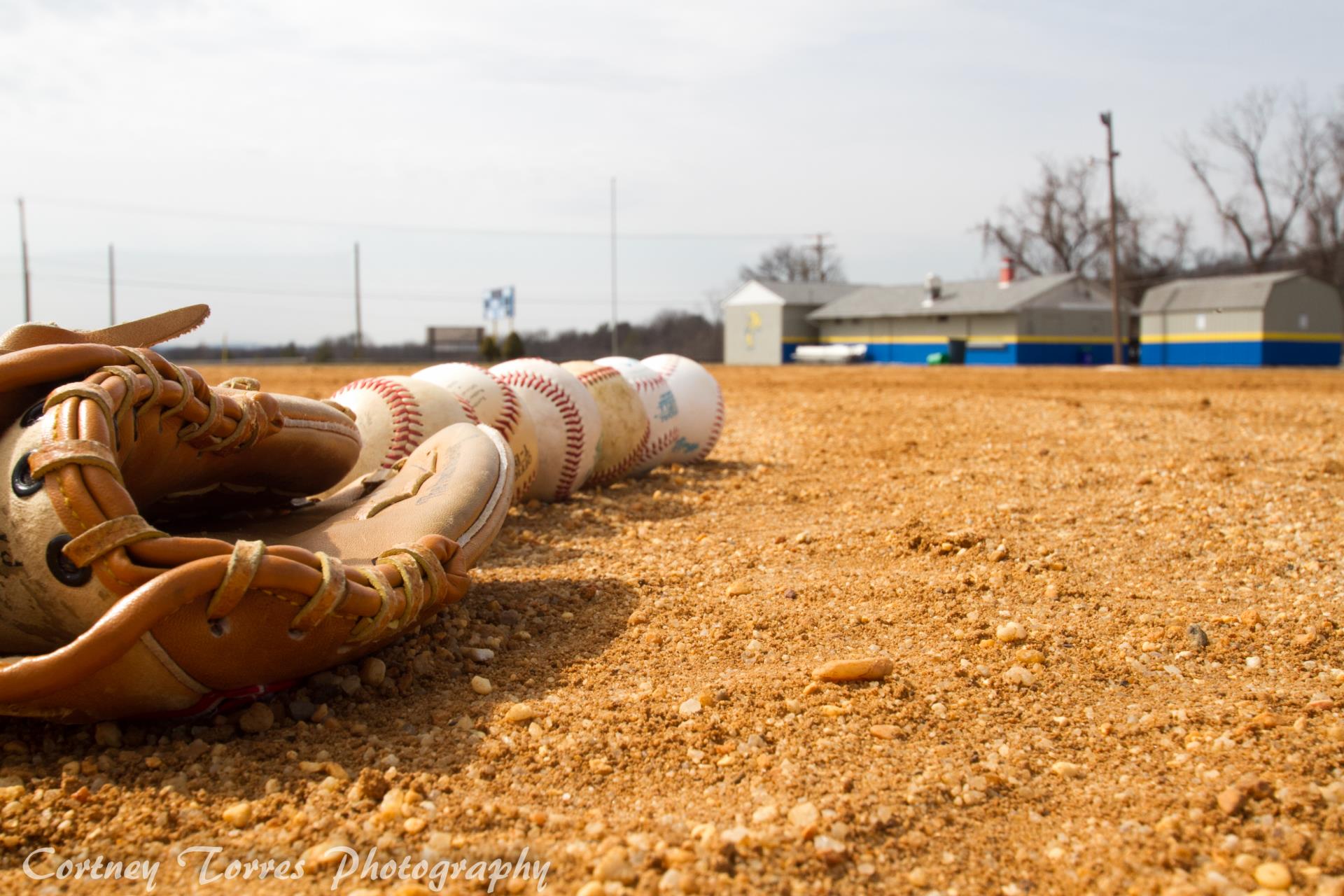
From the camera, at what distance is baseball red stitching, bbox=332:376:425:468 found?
4465mm

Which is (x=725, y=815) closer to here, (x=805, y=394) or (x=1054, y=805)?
(x=1054, y=805)

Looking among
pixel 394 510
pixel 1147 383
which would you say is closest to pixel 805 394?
pixel 1147 383

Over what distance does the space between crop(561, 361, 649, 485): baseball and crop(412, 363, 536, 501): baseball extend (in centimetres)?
71

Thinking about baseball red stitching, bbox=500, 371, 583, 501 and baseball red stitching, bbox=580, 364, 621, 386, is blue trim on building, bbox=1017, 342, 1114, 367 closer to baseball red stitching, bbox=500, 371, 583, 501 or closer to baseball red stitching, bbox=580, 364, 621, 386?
baseball red stitching, bbox=580, 364, 621, 386

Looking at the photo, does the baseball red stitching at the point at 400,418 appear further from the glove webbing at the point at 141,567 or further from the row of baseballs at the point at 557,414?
the glove webbing at the point at 141,567

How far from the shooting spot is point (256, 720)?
2.38 meters

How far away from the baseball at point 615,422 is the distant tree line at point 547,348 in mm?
32699

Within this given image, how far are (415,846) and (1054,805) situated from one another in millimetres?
1233

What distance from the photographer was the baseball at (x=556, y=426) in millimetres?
5254

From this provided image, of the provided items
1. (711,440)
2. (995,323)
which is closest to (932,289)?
(995,323)

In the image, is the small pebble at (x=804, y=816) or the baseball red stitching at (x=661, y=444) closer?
the small pebble at (x=804, y=816)

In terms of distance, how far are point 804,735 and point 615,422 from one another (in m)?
3.65

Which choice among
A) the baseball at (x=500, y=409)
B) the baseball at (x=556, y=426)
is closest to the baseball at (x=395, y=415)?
the baseball at (x=500, y=409)

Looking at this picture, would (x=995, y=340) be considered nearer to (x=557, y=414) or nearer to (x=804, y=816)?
(x=557, y=414)
